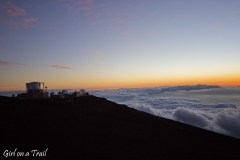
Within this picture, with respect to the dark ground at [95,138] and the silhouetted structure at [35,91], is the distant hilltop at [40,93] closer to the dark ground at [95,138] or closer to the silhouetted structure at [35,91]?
the silhouetted structure at [35,91]

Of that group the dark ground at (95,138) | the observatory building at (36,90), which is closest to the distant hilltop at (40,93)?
the observatory building at (36,90)

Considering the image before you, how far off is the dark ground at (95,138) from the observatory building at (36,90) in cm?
1189

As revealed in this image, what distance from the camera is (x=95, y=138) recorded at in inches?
463

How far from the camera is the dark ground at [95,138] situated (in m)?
9.89

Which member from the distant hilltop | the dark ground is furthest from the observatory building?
the dark ground

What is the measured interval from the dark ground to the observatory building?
11.9 m

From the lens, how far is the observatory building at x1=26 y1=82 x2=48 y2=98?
29.4 metres

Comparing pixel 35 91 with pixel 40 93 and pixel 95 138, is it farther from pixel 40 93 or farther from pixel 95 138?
pixel 95 138

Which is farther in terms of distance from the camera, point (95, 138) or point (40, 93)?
point (40, 93)

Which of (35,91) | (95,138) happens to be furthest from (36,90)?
(95,138)

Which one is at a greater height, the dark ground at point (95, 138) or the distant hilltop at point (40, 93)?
the distant hilltop at point (40, 93)

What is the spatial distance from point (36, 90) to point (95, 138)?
20.9m

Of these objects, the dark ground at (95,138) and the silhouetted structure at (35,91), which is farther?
the silhouetted structure at (35,91)

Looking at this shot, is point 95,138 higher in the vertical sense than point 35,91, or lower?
lower
